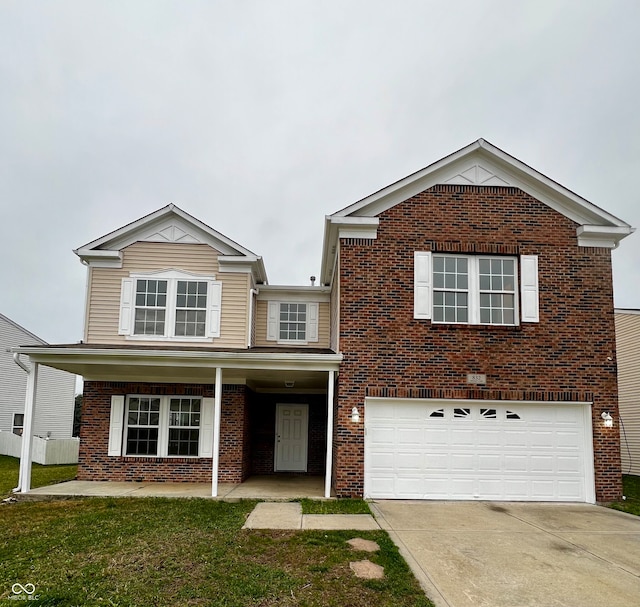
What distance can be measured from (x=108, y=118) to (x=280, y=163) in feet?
33.8

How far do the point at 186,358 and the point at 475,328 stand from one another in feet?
20.5

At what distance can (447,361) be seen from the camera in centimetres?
1095

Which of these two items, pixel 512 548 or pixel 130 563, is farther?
pixel 512 548

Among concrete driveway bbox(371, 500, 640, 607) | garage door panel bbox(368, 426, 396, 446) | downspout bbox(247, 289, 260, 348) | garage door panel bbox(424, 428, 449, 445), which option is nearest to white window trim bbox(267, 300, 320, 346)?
downspout bbox(247, 289, 260, 348)

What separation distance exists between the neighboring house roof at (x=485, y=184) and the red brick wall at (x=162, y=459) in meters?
5.18

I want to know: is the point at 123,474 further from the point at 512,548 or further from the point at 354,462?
the point at 512,548

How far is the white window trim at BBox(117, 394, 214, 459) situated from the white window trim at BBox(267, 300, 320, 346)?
3.04 m

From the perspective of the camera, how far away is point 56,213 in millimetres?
28938

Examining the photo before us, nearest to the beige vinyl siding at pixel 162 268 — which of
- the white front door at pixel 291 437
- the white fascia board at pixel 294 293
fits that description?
the white fascia board at pixel 294 293

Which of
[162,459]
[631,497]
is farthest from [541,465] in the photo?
[162,459]

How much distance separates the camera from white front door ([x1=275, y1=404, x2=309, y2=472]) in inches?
595

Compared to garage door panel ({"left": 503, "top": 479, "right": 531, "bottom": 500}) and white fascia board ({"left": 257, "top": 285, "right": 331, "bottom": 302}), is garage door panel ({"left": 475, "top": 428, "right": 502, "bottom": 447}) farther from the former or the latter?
white fascia board ({"left": 257, "top": 285, "right": 331, "bottom": 302})

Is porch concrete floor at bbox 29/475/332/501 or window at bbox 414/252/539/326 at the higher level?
window at bbox 414/252/539/326

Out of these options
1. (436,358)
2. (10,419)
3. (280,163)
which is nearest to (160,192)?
(280,163)
